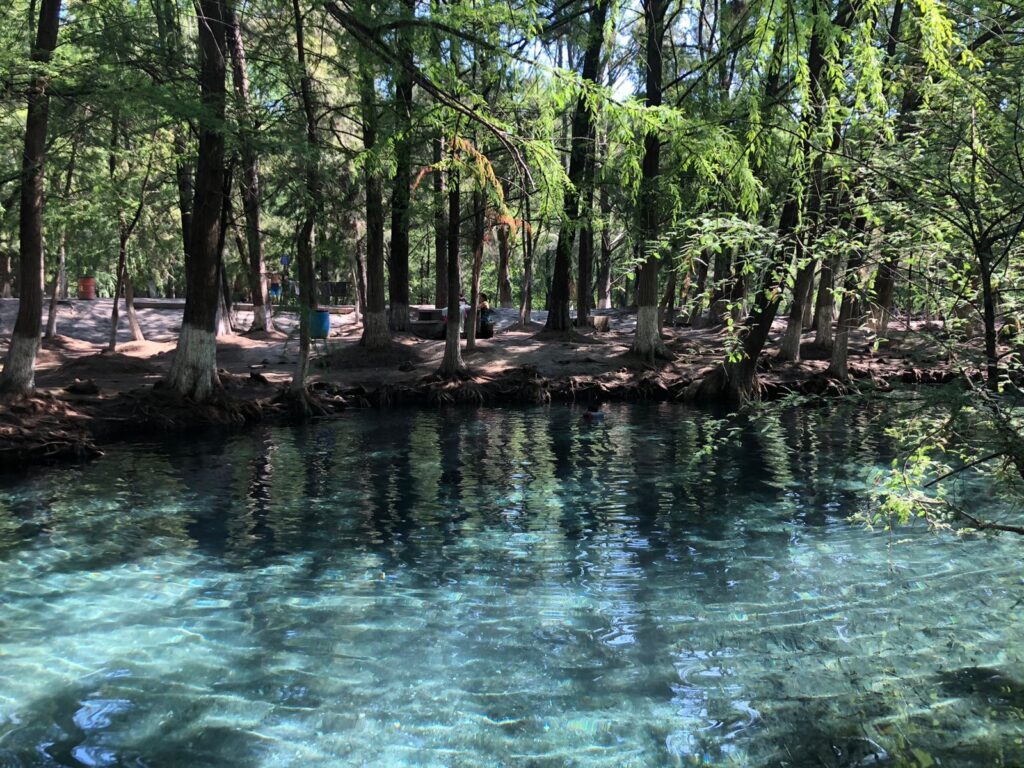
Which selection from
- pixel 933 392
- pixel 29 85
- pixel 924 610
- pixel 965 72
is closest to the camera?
pixel 933 392

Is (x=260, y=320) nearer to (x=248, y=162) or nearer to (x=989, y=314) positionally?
(x=248, y=162)

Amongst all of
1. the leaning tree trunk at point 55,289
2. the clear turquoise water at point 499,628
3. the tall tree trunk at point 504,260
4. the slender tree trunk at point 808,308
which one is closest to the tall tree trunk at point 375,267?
the tall tree trunk at point 504,260

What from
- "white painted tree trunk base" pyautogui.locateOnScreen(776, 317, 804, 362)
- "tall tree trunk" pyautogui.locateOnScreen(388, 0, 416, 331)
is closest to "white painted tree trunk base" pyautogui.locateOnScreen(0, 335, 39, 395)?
"tall tree trunk" pyautogui.locateOnScreen(388, 0, 416, 331)

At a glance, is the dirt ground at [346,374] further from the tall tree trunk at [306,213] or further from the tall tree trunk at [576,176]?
the tall tree trunk at [576,176]

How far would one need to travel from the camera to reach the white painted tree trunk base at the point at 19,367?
14094mm

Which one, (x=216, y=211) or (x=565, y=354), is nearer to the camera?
(x=216, y=211)

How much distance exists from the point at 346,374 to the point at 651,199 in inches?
394

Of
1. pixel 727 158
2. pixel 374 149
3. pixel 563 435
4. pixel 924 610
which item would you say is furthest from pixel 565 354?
pixel 924 610

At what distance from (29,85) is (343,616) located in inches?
441

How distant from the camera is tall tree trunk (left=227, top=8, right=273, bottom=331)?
12758mm

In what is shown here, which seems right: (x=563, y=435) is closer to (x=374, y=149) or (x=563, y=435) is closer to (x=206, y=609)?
(x=374, y=149)

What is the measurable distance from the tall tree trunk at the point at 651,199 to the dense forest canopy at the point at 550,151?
0.09 meters

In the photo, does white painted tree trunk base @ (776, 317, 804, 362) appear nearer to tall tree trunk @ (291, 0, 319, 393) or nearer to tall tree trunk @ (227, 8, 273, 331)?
tall tree trunk @ (291, 0, 319, 393)

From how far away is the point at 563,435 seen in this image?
15.6 metres
